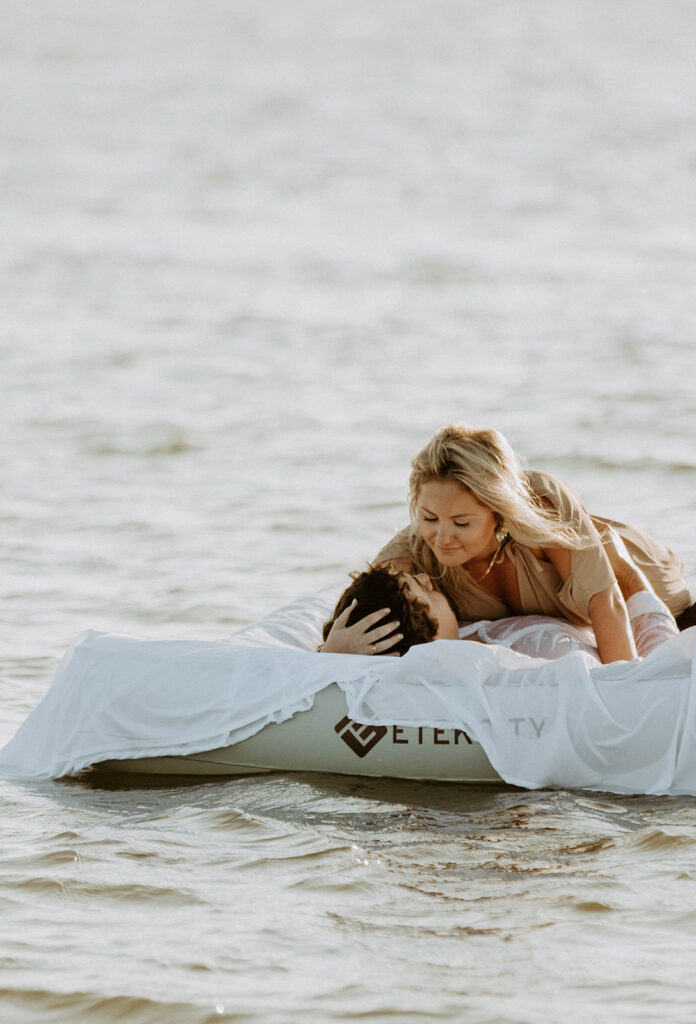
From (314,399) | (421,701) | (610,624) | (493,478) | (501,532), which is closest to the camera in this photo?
(421,701)

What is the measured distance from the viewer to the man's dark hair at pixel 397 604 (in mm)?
5156

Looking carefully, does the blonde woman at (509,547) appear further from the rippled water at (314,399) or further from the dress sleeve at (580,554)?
the rippled water at (314,399)

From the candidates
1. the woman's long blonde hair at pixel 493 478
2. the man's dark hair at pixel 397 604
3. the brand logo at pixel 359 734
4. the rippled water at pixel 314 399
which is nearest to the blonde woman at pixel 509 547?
the woman's long blonde hair at pixel 493 478

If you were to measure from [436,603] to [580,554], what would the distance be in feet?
1.66

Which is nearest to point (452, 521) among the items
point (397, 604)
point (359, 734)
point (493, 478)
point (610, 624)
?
point (493, 478)

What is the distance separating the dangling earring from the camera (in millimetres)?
5293

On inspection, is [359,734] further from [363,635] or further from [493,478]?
[493,478]

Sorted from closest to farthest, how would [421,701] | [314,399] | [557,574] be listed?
[421,701] → [557,574] → [314,399]

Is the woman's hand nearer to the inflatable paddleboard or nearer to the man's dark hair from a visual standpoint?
the man's dark hair

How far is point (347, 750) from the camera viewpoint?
194 inches

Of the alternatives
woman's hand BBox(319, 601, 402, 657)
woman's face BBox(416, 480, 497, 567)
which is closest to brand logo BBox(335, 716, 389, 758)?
woman's hand BBox(319, 601, 402, 657)

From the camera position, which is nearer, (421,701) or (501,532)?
(421,701)

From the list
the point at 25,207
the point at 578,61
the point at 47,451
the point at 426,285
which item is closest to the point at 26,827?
the point at 47,451

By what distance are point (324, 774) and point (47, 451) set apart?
22.8 feet
